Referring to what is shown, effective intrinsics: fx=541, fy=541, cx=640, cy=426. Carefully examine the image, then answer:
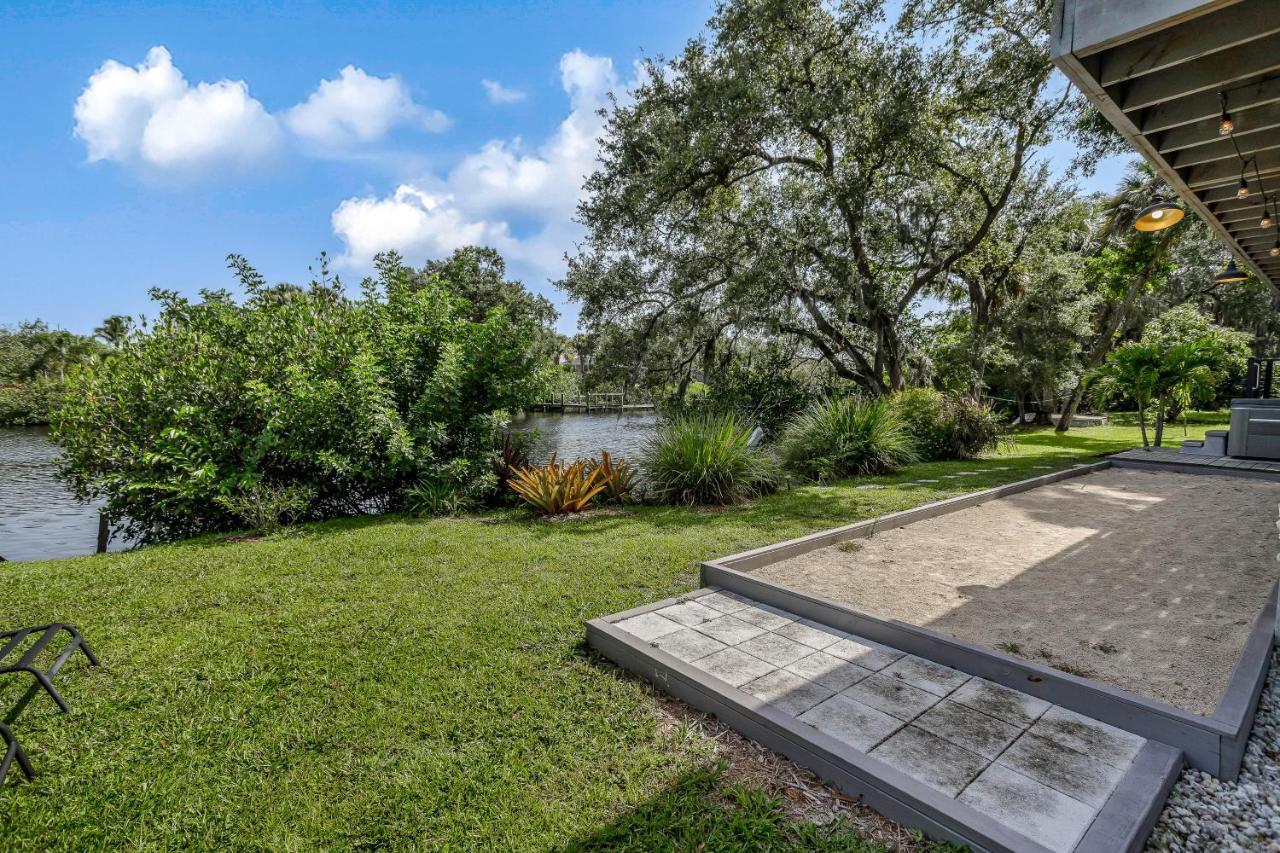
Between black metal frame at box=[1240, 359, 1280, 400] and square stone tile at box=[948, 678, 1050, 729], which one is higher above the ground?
black metal frame at box=[1240, 359, 1280, 400]

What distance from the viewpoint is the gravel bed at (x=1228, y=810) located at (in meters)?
1.57

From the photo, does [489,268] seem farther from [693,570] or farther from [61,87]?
[693,570]

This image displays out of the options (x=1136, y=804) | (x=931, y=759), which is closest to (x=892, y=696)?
(x=931, y=759)

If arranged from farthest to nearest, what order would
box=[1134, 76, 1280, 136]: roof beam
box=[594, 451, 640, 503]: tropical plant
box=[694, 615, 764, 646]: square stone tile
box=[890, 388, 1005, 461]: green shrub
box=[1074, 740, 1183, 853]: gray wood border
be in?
box=[890, 388, 1005, 461]: green shrub, box=[594, 451, 640, 503]: tropical plant, box=[1134, 76, 1280, 136]: roof beam, box=[694, 615, 764, 646]: square stone tile, box=[1074, 740, 1183, 853]: gray wood border

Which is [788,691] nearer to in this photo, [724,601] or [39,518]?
[724,601]

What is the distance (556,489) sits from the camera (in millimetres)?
6340

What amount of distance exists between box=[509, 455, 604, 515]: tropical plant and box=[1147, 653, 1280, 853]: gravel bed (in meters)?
5.33

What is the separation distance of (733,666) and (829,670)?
0.45 meters

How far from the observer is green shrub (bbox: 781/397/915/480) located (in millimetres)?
8695

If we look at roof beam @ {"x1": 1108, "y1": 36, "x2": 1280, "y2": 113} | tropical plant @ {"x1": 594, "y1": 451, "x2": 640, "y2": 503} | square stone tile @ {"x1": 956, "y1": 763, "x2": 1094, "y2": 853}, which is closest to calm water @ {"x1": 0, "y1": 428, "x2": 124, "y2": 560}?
tropical plant @ {"x1": 594, "y1": 451, "x2": 640, "y2": 503}

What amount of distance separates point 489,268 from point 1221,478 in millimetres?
33449

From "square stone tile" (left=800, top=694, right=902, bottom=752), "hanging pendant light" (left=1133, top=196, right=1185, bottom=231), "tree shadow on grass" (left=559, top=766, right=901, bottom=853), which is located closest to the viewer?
"tree shadow on grass" (left=559, top=766, right=901, bottom=853)

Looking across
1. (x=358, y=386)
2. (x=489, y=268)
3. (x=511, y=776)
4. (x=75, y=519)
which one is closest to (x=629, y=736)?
(x=511, y=776)

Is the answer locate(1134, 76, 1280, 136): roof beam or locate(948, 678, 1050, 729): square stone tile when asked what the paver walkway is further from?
locate(1134, 76, 1280, 136): roof beam
